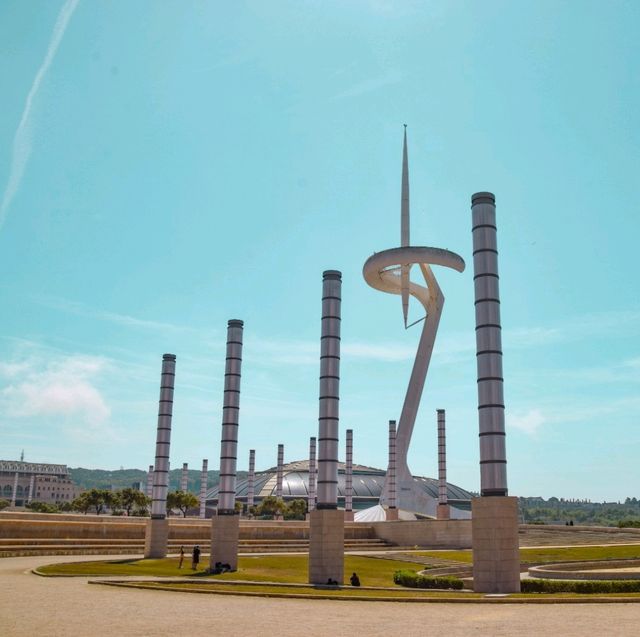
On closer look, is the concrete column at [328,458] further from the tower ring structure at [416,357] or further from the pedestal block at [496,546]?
the tower ring structure at [416,357]

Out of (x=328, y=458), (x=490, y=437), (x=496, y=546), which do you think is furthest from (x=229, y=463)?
(x=496, y=546)

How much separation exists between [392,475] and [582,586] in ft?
155

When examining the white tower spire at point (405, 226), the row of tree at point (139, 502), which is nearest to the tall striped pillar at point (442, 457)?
the white tower spire at point (405, 226)

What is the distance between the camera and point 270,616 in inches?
633

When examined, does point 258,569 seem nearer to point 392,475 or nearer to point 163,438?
point 163,438

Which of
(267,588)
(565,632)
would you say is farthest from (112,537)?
(565,632)

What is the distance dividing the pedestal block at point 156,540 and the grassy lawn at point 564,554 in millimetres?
14591

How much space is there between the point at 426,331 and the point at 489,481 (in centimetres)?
4727

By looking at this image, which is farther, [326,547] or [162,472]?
[162,472]

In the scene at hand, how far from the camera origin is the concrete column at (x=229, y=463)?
3169cm

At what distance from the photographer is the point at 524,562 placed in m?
35.9

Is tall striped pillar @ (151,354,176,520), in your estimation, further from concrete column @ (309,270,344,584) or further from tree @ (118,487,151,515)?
tree @ (118,487,151,515)

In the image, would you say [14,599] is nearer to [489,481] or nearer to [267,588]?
[267,588]

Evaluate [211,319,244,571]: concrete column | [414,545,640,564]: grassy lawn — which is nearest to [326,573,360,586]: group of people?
[211,319,244,571]: concrete column
